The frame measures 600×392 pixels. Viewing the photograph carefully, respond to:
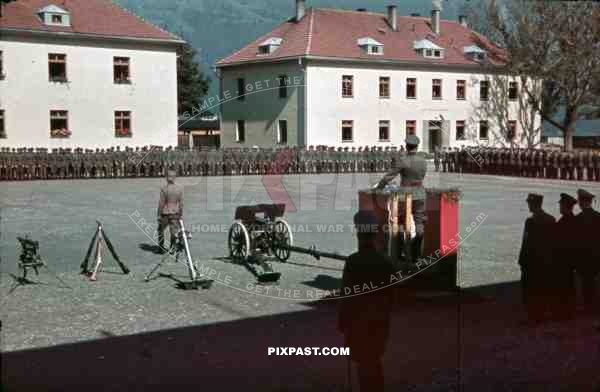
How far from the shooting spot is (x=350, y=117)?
4294 centimetres

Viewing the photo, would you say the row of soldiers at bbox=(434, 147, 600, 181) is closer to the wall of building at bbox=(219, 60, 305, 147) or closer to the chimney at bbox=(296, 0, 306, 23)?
the wall of building at bbox=(219, 60, 305, 147)

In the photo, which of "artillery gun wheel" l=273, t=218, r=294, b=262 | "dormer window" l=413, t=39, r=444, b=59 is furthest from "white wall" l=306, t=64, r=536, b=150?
"artillery gun wheel" l=273, t=218, r=294, b=262

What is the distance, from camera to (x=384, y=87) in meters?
44.2

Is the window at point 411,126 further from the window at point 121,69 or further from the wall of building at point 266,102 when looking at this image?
the window at point 121,69

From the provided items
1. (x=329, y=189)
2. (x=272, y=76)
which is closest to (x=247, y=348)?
(x=329, y=189)

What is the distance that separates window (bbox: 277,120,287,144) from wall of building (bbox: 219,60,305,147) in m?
0.20

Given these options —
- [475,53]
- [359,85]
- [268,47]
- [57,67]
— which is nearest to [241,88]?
[268,47]

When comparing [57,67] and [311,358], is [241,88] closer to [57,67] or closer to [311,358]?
[57,67]

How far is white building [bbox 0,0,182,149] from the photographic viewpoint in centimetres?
3441

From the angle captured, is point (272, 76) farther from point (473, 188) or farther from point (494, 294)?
point (494, 294)

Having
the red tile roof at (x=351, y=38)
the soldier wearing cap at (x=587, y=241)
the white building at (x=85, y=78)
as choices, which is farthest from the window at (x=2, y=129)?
the soldier wearing cap at (x=587, y=241)

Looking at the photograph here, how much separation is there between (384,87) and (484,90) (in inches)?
288

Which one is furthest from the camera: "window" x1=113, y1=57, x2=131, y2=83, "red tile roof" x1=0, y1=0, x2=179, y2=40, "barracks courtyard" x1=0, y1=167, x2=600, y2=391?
"window" x1=113, y1=57, x2=131, y2=83

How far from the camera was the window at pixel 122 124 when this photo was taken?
121 feet
